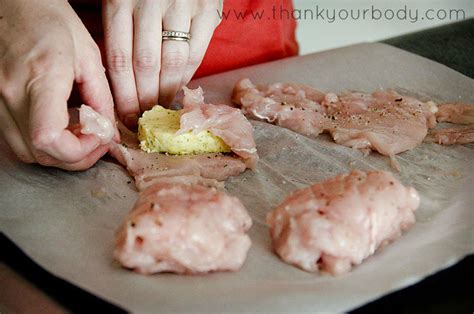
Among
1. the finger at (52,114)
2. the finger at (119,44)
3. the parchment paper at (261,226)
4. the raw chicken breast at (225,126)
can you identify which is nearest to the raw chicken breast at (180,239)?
the parchment paper at (261,226)

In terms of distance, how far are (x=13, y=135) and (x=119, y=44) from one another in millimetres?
410

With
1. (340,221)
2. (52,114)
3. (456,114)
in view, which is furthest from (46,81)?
(456,114)

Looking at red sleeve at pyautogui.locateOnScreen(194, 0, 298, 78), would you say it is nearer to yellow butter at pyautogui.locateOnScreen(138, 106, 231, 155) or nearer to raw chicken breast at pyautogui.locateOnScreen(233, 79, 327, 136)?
raw chicken breast at pyautogui.locateOnScreen(233, 79, 327, 136)

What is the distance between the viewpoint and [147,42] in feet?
6.50

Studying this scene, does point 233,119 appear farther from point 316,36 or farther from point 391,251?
point 316,36

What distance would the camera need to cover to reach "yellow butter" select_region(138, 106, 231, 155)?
196cm

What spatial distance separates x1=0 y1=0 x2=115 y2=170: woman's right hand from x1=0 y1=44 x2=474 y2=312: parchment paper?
0.38 feet

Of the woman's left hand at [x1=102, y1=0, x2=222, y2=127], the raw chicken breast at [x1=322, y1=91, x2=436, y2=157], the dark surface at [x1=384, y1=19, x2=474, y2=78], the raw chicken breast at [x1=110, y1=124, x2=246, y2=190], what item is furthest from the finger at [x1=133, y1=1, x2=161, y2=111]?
the dark surface at [x1=384, y1=19, x2=474, y2=78]

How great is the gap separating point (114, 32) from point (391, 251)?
102 centimetres

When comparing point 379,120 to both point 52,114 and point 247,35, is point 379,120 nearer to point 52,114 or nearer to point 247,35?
point 247,35

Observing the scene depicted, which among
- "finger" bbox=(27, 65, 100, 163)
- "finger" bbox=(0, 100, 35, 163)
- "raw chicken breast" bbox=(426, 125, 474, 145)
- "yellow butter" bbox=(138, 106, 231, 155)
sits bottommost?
"raw chicken breast" bbox=(426, 125, 474, 145)

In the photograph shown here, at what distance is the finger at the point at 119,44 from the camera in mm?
1963

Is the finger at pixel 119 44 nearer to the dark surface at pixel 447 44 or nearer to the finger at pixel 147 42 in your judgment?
A: the finger at pixel 147 42

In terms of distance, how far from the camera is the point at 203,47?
214cm
